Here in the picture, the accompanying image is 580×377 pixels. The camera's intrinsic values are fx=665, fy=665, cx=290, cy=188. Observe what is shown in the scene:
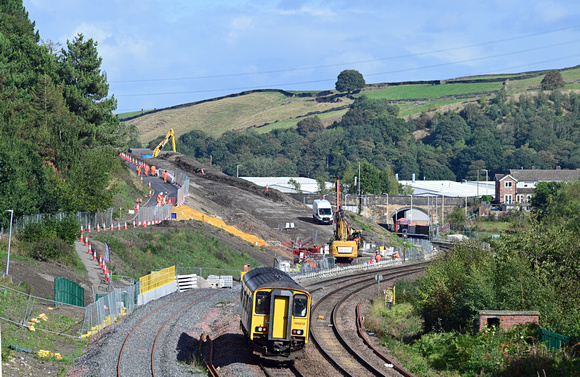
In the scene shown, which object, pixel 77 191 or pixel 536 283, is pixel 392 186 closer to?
pixel 77 191

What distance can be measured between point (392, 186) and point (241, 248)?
4368 inches

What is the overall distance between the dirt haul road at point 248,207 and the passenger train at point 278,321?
2033 inches

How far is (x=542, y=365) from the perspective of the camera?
20703mm

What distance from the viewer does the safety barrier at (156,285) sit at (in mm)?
39125

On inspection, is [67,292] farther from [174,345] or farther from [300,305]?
[300,305]

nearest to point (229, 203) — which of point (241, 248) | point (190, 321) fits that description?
point (241, 248)

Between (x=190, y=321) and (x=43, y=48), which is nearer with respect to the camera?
(x=190, y=321)

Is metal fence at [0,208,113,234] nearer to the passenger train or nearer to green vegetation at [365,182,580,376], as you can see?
green vegetation at [365,182,580,376]

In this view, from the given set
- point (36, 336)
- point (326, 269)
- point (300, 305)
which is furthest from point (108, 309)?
point (326, 269)

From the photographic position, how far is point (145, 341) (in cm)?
2795

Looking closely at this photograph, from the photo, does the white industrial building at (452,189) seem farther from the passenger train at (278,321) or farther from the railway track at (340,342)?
the passenger train at (278,321)

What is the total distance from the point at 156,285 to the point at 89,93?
44525 millimetres

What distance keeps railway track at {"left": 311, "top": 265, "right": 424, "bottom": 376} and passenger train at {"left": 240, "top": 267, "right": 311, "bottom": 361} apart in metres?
1.95

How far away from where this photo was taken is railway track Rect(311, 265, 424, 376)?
78.2 ft
